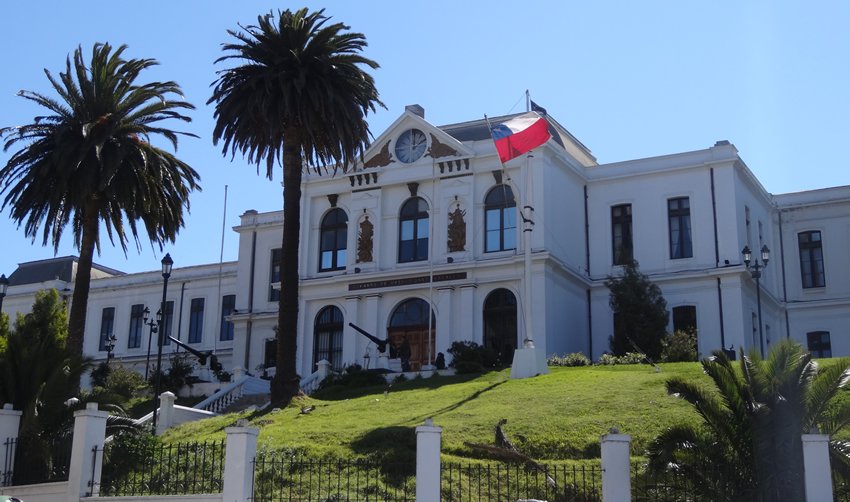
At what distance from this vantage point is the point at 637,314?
43312 millimetres

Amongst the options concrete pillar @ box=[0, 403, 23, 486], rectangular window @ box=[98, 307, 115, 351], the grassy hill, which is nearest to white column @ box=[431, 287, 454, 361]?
the grassy hill

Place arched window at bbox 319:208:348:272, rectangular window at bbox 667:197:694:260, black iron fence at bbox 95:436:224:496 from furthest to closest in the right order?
arched window at bbox 319:208:348:272 < rectangular window at bbox 667:197:694:260 < black iron fence at bbox 95:436:224:496

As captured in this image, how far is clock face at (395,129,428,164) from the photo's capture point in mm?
47156

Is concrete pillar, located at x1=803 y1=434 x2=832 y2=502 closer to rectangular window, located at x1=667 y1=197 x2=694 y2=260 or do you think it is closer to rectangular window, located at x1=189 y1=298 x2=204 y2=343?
rectangular window, located at x1=667 y1=197 x2=694 y2=260

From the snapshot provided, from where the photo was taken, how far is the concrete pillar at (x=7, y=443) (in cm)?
2169

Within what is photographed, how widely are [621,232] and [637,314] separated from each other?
17.8ft

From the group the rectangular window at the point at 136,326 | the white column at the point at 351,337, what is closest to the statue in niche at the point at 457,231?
the white column at the point at 351,337

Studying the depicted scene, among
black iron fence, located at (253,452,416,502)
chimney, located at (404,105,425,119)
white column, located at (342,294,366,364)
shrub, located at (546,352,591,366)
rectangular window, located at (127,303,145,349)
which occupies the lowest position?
black iron fence, located at (253,452,416,502)

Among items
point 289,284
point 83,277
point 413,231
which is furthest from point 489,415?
point 413,231

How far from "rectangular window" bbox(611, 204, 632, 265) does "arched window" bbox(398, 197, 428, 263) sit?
845 centimetres

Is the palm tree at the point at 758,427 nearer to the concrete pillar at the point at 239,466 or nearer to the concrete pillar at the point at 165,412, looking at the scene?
the concrete pillar at the point at 239,466

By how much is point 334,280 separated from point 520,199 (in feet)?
29.4

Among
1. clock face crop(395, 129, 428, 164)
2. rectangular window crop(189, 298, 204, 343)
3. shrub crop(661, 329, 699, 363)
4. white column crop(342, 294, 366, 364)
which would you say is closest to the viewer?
shrub crop(661, 329, 699, 363)

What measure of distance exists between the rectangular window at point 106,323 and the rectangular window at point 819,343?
3913 cm
